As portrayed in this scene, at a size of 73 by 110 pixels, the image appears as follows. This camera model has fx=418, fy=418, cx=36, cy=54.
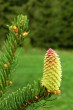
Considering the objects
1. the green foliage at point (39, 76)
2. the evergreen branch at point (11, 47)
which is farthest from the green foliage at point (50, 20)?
the evergreen branch at point (11, 47)

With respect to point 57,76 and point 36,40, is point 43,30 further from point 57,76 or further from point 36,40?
point 57,76

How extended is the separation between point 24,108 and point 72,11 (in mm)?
33479

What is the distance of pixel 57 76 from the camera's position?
3.55 feet

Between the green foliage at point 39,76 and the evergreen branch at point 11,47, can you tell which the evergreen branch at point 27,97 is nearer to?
the evergreen branch at point 11,47

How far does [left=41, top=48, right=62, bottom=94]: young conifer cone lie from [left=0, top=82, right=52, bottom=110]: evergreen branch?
3 centimetres

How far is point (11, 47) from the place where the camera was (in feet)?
3.80

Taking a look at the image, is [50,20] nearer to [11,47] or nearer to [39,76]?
[39,76]

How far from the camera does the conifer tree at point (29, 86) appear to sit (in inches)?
42.7

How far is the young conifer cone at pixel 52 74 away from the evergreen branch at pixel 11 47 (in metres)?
0.11

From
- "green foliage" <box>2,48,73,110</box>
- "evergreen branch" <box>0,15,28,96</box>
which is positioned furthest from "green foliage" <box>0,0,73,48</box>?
"evergreen branch" <box>0,15,28,96</box>

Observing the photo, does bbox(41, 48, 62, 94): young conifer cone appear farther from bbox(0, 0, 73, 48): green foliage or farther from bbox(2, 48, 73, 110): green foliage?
bbox(0, 0, 73, 48): green foliage

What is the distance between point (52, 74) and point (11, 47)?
0.15 metres

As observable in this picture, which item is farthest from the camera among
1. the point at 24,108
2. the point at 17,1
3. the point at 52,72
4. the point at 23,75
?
the point at 17,1

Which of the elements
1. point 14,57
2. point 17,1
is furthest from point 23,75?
point 17,1
